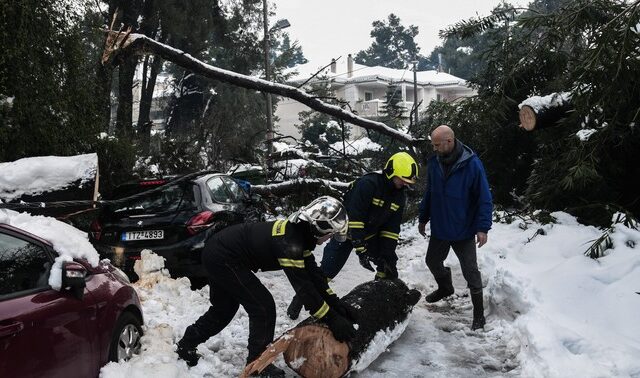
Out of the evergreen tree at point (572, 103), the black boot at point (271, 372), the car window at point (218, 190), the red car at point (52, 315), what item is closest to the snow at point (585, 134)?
the evergreen tree at point (572, 103)

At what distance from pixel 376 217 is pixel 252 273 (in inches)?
76.9

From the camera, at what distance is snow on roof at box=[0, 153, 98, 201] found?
602 centimetres

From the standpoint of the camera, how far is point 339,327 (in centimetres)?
416

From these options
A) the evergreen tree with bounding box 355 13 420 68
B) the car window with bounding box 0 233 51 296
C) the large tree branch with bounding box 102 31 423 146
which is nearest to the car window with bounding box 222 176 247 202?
the large tree branch with bounding box 102 31 423 146

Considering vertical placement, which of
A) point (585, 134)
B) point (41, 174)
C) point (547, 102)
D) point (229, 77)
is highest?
point (229, 77)

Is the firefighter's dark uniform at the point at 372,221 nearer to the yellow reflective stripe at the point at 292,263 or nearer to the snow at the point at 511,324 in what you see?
the snow at the point at 511,324

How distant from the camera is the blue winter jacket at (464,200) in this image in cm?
552

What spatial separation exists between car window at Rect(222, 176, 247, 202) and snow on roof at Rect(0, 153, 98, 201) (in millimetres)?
2066

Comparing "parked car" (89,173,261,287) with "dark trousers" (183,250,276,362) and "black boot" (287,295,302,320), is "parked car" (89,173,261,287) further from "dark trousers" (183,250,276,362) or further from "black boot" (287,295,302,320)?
"dark trousers" (183,250,276,362)

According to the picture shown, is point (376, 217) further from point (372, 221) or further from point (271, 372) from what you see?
point (271, 372)

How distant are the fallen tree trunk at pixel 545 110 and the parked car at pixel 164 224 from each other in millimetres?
4283

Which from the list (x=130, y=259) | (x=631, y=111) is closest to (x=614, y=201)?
(x=631, y=111)

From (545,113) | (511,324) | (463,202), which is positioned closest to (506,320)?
(511,324)

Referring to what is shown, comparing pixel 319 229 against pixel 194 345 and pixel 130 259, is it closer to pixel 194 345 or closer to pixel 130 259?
pixel 194 345
